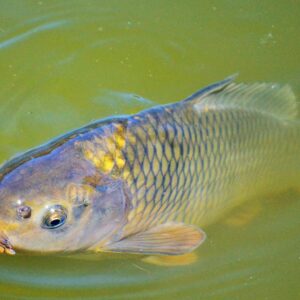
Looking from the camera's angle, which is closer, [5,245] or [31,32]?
[5,245]

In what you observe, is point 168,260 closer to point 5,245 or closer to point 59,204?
point 59,204

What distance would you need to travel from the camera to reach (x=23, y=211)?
2.38 metres

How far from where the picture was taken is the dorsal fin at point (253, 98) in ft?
9.71

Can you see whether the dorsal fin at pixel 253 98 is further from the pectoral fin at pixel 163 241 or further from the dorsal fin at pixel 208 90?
the pectoral fin at pixel 163 241

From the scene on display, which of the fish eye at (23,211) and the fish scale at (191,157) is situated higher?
the fish scale at (191,157)

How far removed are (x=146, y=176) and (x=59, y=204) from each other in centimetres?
49

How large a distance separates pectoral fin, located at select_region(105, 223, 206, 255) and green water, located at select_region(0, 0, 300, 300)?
31cm

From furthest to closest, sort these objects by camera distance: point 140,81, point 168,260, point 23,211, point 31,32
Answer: point 31,32 → point 140,81 → point 168,260 → point 23,211

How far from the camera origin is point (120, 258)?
120 inches

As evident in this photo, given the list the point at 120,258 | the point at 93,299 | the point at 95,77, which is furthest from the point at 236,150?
the point at 95,77

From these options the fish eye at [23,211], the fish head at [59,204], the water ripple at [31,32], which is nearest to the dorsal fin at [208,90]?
the fish head at [59,204]

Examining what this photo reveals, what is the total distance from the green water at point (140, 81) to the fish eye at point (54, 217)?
492mm

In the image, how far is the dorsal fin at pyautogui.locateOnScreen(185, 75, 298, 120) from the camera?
296cm

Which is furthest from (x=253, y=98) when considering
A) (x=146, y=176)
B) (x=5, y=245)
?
(x=5, y=245)
